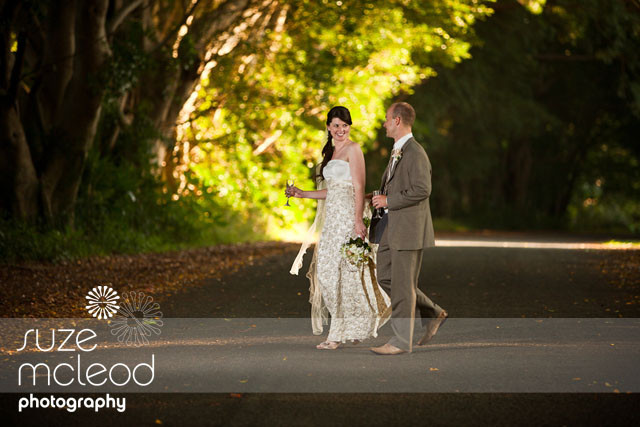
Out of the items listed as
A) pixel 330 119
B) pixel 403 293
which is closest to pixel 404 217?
pixel 403 293

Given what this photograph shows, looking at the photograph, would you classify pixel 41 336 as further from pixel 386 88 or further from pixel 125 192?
pixel 386 88

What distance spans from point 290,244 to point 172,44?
6.26 m

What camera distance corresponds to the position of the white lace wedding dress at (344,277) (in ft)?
29.4

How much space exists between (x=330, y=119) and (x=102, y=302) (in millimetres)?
4619

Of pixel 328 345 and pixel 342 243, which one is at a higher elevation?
pixel 342 243

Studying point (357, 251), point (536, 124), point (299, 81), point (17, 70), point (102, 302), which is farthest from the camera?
point (536, 124)

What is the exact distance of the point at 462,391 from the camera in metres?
6.76

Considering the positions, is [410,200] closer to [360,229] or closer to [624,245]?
[360,229]

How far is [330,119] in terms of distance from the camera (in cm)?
887

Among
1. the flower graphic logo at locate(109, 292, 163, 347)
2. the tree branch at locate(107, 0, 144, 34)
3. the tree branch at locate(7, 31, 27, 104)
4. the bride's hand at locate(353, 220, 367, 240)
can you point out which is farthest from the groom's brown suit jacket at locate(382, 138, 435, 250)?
the tree branch at locate(107, 0, 144, 34)

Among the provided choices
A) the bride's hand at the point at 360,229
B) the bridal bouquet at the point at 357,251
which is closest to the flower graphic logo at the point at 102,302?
the bridal bouquet at the point at 357,251

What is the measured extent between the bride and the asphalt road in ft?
0.93

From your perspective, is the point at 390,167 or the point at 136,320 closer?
the point at 390,167

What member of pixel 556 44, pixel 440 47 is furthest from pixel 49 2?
pixel 556 44
